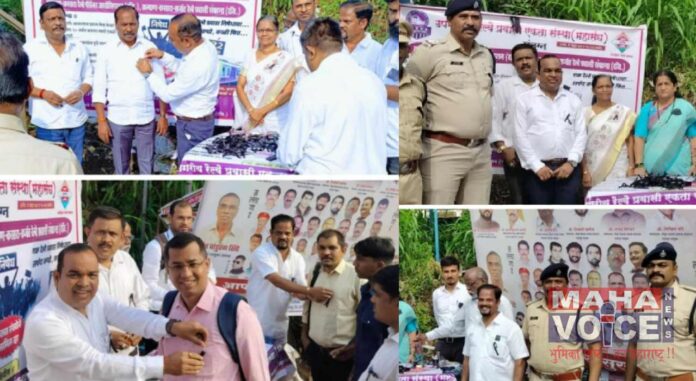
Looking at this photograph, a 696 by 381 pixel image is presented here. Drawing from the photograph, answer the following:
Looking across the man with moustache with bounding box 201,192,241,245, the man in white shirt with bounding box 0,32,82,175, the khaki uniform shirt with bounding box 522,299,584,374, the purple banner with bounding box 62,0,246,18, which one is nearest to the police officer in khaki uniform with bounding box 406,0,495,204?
the khaki uniform shirt with bounding box 522,299,584,374

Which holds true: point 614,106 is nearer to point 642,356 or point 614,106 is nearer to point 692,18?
point 692,18

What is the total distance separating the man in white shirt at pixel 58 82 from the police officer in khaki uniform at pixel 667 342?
2723mm

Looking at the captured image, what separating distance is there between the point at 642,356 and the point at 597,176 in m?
0.88

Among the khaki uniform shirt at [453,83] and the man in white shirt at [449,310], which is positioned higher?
the khaki uniform shirt at [453,83]

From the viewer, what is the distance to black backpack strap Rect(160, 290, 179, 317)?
4.35 m

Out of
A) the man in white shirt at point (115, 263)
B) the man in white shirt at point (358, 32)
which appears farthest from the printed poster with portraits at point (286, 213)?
the man in white shirt at point (358, 32)

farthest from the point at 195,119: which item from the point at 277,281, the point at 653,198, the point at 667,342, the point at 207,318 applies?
the point at 667,342

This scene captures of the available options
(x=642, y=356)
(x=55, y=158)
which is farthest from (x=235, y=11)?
(x=642, y=356)

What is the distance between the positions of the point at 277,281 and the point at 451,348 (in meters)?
0.99

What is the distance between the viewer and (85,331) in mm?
4211

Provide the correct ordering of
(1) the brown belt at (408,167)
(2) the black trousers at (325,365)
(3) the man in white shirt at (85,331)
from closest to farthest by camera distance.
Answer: (3) the man in white shirt at (85,331), (2) the black trousers at (325,365), (1) the brown belt at (408,167)

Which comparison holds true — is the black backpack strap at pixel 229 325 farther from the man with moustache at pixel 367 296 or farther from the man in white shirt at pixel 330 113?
the man in white shirt at pixel 330 113

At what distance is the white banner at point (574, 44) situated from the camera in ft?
16.0

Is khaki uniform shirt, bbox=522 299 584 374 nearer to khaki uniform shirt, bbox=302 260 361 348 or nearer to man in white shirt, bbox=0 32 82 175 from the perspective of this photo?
khaki uniform shirt, bbox=302 260 361 348
